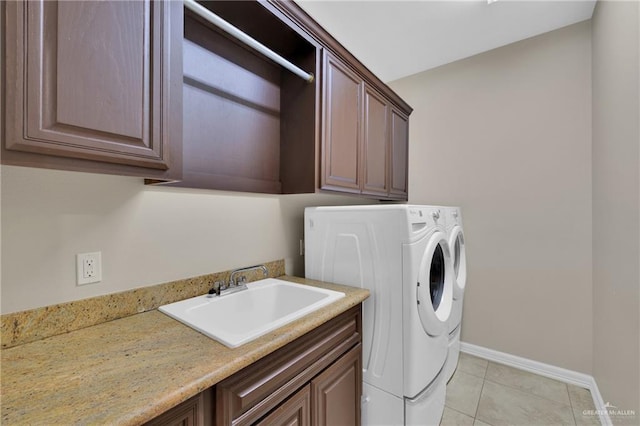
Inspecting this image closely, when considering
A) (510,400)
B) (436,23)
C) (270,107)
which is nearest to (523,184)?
(436,23)

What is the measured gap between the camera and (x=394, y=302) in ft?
4.69

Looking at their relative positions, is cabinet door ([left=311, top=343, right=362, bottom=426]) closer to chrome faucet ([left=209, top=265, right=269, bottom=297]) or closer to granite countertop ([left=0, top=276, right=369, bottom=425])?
granite countertop ([left=0, top=276, right=369, bottom=425])

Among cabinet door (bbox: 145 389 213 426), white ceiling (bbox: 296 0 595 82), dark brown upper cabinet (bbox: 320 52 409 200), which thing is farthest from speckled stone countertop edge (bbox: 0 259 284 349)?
white ceiling (bbox: 296 0 595 82)

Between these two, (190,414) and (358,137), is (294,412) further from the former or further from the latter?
(358,137)

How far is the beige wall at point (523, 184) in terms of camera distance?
6.84 ft

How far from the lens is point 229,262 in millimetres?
1518

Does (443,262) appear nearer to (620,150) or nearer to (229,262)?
(620,150)

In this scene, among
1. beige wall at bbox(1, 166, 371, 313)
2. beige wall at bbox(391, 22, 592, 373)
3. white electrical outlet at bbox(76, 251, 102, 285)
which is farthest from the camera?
beige wall at bbox(391, 22, 592, 373)

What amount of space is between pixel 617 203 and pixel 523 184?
31.4 inches

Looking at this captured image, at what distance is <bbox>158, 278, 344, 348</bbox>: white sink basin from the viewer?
1.08 meters

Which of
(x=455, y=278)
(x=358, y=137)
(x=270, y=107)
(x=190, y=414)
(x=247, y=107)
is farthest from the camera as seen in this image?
(x=455, y=278)

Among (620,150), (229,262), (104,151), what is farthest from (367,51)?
(104,151)

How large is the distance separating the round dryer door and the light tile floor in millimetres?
675

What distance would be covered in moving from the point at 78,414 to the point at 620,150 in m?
2.40
